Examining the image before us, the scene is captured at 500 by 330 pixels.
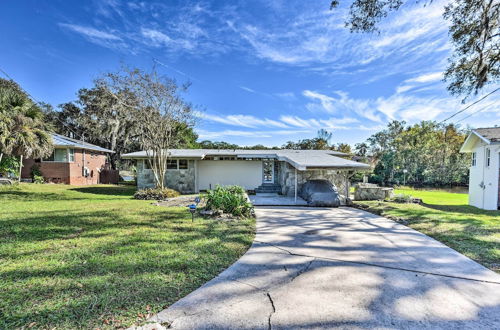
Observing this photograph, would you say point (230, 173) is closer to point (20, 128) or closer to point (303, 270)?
point (20, 128)

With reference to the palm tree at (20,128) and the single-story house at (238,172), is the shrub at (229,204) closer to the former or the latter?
the single-story house at (238,172)

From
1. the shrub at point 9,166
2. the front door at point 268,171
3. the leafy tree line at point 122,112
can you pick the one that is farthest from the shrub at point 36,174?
the front door at point 268,171

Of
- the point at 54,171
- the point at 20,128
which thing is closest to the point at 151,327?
the point at 20,128

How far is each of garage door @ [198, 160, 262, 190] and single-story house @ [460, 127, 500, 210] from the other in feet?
40.8

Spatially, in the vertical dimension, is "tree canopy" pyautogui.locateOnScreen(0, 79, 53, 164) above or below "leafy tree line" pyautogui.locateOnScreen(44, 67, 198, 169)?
below

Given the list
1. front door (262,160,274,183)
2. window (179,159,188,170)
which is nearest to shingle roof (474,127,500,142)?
front door (262,160,274,183)

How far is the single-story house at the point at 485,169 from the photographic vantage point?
11742 millimetres

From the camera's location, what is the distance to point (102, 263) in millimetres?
3672

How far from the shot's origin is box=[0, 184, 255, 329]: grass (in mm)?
2430

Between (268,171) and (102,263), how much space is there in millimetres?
13458

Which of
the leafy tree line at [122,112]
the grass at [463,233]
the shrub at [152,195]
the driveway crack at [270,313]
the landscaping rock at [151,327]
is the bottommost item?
the shrub at [152,195]

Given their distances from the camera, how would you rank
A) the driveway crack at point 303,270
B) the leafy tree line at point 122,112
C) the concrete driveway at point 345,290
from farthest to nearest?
the leafy tree line at point 122,112
the driveway crack at point 303,270
the concrete driveway at point 345,290

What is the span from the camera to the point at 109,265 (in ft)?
11.8

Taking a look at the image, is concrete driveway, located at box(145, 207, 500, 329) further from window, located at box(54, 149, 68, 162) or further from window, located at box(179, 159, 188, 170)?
window, located at box(54, 149, 68, 162)
